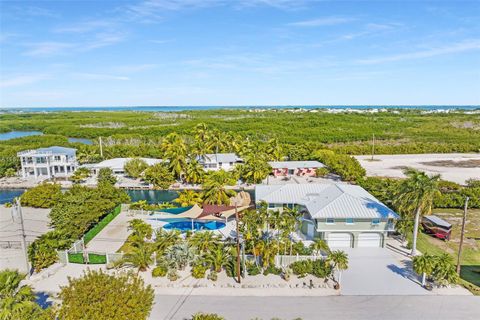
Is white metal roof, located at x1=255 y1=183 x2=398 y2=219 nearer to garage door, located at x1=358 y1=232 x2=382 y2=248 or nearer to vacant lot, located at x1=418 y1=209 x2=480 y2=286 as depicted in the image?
garage door, located at x1=358 y1=232 x2=382 y2=248

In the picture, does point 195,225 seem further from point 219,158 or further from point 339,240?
point 219,158

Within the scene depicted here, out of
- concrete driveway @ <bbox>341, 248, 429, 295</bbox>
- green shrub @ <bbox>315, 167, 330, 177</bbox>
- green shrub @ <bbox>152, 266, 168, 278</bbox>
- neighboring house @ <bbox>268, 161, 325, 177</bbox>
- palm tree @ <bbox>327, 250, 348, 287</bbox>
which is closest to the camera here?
concrete driveway @ <bbox>341, 248, 429, 295</bbox>

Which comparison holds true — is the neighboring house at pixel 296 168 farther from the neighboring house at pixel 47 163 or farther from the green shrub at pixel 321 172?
the neighboring house at pixel 47 163

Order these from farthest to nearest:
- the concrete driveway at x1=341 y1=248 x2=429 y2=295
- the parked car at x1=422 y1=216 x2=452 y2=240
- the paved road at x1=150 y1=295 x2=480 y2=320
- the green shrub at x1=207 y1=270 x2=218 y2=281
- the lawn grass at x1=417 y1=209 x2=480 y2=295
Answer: the parked car at x1=422 y1=216 x2=452 y2=240
the lawn grass at x1=417 y1=209 x2=480 y2=295
the green shrub at x1=207 y1=270 x2=218 y2=281
the concrete driveway at x1=341 y1=248 x2=429 y2=295
the paved road at x1=150 y1=295 x2=480 y2=320

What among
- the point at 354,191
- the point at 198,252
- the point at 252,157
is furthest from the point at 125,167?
the point at 354,191

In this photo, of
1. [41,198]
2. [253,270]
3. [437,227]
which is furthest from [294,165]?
[41,198]

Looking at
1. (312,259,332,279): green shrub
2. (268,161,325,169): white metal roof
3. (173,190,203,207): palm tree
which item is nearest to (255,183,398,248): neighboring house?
(312,259,332,279): green shrub

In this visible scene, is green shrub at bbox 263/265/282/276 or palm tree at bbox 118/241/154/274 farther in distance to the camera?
palm tree at bbox 118/241/154/274
